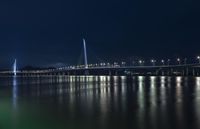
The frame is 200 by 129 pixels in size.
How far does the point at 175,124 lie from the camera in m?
13.3

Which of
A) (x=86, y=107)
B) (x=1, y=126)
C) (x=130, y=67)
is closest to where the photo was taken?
(x=1, y=126)

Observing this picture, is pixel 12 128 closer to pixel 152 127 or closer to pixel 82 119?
pixel 82 119

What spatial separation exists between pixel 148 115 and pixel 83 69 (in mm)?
80405

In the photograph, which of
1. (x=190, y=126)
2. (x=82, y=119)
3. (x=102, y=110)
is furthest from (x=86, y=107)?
(x=190, y=126)

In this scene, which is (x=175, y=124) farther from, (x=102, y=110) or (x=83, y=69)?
(x=83, y=69)

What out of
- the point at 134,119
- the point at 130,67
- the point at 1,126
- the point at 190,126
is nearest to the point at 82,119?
the point at 134,119

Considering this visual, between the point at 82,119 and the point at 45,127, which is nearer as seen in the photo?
the point at 45,127

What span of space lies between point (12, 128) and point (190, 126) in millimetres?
6628

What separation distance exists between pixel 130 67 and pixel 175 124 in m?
78.7

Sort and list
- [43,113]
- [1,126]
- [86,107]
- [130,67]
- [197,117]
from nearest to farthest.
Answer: [1,126] → [197,117] → [43,113] → [86,107] → [130,67]

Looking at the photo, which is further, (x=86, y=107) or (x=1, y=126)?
(x=86, y=107)

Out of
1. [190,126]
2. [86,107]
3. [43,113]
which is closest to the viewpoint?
[190,126]

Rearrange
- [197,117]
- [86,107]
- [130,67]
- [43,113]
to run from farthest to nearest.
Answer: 1. [130,67]
2. [86,107]
3. [43,113]
4. [197,117]

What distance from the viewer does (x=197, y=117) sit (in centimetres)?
1503
